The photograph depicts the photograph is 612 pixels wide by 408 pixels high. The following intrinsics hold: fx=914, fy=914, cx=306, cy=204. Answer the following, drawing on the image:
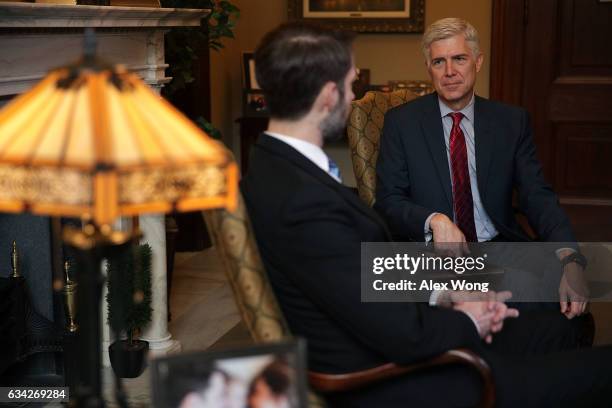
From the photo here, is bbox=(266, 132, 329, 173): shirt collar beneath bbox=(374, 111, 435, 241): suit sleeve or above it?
above

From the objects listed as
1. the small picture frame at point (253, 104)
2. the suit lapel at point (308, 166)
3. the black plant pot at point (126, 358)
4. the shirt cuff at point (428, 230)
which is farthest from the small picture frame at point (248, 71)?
the suit lapel at point (308, 166)

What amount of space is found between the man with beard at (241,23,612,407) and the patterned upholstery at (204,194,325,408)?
0.05 meters

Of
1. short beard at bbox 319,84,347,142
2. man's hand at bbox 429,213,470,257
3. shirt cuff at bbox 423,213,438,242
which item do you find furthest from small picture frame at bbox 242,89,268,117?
short beard at bbox 319,84,347,142

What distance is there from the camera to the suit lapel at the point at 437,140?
3.32 m

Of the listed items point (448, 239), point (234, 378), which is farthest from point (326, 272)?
point (448, 239)

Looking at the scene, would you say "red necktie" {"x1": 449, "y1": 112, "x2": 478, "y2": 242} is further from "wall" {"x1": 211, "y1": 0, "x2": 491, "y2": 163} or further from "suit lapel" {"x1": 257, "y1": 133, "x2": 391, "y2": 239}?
"wall" {"x1": 211, "y1": 0, "x2": 491, "y2": 163}

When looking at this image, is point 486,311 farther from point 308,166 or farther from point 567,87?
point 567,87

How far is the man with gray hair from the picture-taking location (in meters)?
3.28

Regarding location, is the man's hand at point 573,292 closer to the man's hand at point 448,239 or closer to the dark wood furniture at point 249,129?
the man's hand at point 448,239

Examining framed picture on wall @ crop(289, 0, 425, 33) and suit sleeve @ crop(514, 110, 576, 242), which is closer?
suit sleeve @ crop(514, 110, 576, 242)

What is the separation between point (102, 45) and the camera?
140 inches

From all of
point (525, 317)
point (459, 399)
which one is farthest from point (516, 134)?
point (459, 399)

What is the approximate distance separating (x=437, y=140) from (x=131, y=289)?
4.74 ft

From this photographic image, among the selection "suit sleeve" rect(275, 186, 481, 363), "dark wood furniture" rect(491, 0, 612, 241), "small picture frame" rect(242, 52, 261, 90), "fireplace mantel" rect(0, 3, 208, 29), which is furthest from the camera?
"small picture frame" rect(242, 52, 261, 90)
